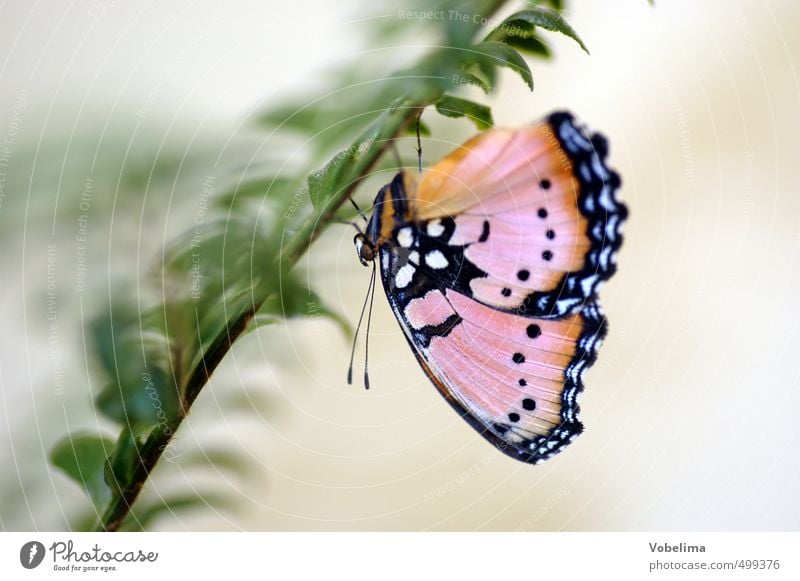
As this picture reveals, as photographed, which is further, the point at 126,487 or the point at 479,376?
the point at 479,376

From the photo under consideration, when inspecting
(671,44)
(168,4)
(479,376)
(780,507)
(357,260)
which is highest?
(168,4)

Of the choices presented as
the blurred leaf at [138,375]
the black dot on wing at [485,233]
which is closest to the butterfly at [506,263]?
the black dot on wing at [485,233]

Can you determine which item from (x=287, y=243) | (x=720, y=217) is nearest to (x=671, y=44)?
(x=720, y=217)

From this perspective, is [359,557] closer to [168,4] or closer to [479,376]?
[479,376]

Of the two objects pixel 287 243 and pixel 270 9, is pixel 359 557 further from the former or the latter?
pixel 270 9

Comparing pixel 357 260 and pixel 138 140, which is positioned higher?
pixel 138 140

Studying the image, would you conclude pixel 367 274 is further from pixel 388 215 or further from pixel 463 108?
pixel 463 108
